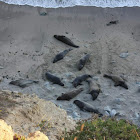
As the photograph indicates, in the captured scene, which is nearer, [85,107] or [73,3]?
[85,107]

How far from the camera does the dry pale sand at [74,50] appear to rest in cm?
698

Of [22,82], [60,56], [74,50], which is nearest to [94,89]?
[22,82]

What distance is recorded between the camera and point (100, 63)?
335 inches

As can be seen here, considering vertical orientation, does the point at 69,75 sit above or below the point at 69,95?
above

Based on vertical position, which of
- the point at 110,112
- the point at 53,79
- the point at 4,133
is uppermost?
the point at 4,133

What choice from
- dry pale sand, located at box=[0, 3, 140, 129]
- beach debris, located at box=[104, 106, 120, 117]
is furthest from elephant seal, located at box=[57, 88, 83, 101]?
beach debris, located at box=[104, 106, 120, 117]

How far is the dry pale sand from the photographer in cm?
698

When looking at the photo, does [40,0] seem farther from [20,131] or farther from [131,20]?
[20,131]

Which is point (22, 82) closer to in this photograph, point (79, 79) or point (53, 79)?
point (53, 79)

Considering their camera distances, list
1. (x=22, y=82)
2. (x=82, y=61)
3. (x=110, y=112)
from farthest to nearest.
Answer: (x=82, y=61) → (x=22, y=82) → (x=110, y=112)

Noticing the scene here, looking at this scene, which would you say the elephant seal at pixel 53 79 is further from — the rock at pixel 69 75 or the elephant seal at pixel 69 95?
the elephant seal at pixel 69 95

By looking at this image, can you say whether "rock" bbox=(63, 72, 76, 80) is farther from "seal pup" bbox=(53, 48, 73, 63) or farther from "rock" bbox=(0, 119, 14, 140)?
"rock" bbox=(0, 119, 14, 140)

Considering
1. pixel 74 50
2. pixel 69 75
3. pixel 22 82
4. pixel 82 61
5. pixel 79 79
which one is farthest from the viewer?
pixel 74 50

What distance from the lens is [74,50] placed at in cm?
920
